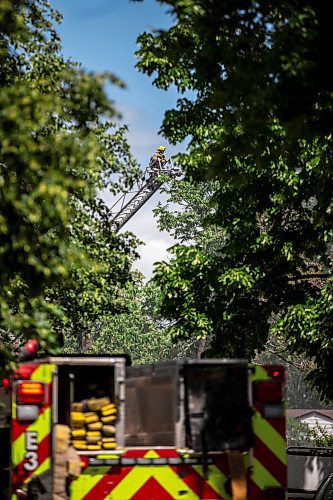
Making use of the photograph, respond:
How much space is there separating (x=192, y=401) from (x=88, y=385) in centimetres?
132

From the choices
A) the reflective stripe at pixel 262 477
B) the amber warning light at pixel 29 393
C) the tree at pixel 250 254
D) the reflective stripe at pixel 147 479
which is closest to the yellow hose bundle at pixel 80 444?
the reflective stripe at pixel 147 479

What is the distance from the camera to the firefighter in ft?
254

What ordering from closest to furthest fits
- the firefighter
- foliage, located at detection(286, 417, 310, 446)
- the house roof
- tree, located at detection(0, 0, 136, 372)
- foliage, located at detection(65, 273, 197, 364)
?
tree, located at detection(0, 0, 136, 372), the firefighter, foliage, located at detection(65, 273, 197, 364), foliage, located at detection(286, 417, 310, 446), the house roof

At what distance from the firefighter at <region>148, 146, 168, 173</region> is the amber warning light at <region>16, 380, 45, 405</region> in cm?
6647

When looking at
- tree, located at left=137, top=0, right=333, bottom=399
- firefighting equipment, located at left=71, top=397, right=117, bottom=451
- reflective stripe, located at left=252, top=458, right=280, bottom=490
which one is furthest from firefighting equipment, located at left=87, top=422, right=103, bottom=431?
tree, located at left=137, top=0, right=333, bottom=399

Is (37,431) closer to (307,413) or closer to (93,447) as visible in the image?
(93,447)

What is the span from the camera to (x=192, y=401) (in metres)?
11.3

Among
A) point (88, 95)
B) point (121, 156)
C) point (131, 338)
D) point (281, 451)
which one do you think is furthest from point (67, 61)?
point (131, 338)

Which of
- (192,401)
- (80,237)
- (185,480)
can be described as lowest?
(185,480)

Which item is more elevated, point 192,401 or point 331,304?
point 331,304

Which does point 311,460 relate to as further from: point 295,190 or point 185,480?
point 185,480

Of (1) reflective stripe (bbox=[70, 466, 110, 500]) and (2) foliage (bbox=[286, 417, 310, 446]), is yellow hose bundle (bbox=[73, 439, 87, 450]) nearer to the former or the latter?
(1) reflective stripe (bbox=[70, 466, 110, 500])

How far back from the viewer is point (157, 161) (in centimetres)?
7756

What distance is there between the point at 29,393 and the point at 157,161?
67.0 meters
